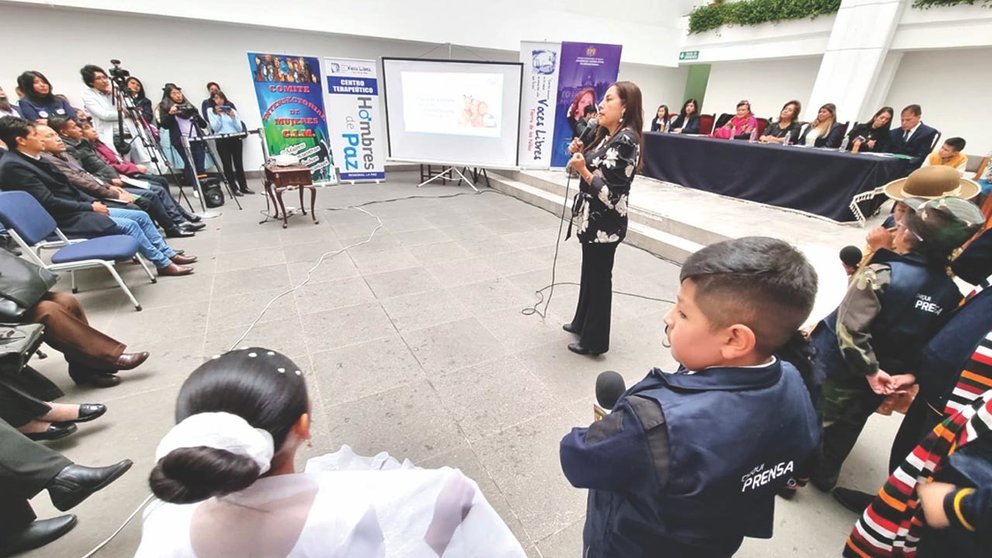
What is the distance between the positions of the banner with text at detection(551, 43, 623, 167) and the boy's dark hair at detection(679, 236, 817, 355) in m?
5.71

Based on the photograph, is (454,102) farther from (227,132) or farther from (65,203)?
(65,203)

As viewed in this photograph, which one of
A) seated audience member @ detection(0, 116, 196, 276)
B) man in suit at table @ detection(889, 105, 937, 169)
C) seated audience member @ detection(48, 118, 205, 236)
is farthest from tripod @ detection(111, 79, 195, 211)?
man in suit at table @ detection(889, 105, 937, 169)

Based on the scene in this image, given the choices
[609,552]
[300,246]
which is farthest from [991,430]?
[300,246]

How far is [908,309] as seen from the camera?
1146 millimetres

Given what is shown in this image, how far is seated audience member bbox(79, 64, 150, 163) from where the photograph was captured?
435cm

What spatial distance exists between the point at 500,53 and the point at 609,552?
816cm

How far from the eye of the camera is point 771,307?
0.62 meters

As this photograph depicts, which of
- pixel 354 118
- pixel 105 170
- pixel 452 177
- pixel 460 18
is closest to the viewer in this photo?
pixel 105 170

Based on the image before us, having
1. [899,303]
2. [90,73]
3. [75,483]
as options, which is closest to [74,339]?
[75,483]

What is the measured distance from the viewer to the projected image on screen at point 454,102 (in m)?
5.58

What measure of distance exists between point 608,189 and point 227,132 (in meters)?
5.70

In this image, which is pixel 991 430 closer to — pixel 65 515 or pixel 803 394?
pixel 803 394

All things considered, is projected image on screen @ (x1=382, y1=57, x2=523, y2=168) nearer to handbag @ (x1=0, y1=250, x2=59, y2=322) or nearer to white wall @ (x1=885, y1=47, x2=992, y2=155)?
→ handbag @ (x1=0, y1=250, x2=59, y2=322)

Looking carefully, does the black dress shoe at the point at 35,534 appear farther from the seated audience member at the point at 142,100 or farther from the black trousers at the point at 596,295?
the seated audience member at the point at 142,100
